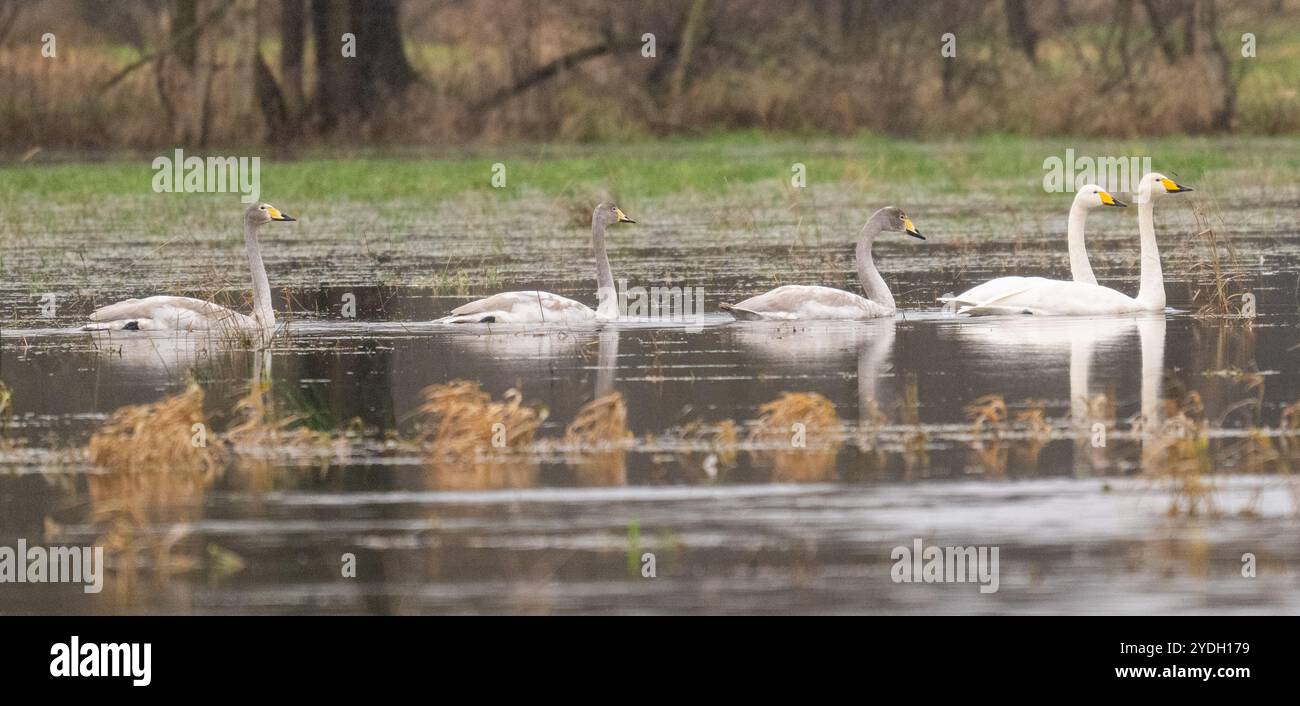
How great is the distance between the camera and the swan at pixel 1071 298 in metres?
12.6

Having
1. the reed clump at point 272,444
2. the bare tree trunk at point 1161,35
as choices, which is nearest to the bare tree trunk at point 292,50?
the bare tree trunk at point 1161,35

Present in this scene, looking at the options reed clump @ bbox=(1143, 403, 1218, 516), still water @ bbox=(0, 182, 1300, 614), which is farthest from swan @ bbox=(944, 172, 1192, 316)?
reed clump @ bbox=(1143, 403, 1218, 516)

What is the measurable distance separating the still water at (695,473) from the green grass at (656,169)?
31.2 feet

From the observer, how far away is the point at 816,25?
35.3m

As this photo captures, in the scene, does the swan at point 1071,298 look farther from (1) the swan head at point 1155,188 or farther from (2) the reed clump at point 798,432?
(2) the reed clump at point 798,432

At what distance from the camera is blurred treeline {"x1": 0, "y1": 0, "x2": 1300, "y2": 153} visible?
28.5m

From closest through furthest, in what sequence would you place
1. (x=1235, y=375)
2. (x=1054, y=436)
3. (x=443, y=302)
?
(x=1054, y=436) → (x=1235, y=375) → (x=443, y=302)

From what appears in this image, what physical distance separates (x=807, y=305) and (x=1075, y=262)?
1699mm

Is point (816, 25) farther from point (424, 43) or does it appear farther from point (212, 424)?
point (212, 424)

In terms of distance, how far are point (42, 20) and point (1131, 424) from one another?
31.5 m

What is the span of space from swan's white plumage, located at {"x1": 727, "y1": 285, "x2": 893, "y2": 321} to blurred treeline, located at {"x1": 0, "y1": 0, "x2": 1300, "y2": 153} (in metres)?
16.4

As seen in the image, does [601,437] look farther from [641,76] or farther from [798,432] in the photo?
[641,76]
